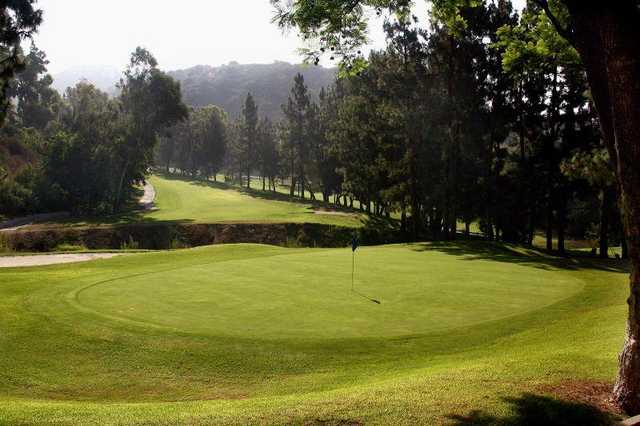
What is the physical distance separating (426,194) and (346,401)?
39.1m

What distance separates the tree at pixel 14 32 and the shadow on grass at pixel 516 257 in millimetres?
23921

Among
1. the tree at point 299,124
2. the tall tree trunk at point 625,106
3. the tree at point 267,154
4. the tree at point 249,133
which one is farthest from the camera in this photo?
the tree at point 267,154

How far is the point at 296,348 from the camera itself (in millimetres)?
11031

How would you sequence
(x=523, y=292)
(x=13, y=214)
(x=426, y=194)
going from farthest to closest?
(x=13, y=214), (x=426, y=194), (x=523, y=292)

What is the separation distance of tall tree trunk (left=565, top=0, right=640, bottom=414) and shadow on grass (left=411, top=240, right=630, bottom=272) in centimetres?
1794

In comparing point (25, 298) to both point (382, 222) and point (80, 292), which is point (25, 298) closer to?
point (80, 292)

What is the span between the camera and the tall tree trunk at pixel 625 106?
24.5 ft

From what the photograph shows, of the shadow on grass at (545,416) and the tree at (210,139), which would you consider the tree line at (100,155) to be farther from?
the shadow on grass at (545,416)

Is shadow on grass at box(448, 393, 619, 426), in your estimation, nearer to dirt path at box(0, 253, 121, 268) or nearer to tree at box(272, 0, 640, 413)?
tree at box(272, 0, 640, 413)

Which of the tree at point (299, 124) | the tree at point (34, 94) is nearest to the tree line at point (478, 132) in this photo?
the tree at point (299, 124)

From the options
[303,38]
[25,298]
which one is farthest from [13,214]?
[303,38]

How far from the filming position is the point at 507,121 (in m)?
41.7

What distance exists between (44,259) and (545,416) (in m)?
27.2

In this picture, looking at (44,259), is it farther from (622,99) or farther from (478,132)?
(478,132)
